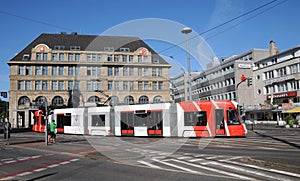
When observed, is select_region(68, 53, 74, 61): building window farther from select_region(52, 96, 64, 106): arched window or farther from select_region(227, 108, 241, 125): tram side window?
select_region(227, 108, 241, 125): tram side window

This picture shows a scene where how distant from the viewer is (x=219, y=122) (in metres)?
20.3

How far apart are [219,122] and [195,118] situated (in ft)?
5.66

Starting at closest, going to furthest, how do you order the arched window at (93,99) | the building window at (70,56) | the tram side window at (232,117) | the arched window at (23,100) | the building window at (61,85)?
the tram side window at (232,117) < the arched window at (93,99) < the arched window at (23,100) < the building window at (61,85) < the building window at (70,56)

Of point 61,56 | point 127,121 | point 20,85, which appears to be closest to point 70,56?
point 61,56

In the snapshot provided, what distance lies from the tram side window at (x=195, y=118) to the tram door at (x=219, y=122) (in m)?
0.86

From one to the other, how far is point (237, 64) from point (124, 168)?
52.7 m

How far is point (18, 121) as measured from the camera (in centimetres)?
6347

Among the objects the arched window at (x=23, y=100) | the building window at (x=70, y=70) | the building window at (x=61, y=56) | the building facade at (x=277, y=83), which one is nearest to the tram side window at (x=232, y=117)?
the building facade at (x=277, y=83)

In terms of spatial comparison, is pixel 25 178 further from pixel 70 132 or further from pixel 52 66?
pixel 52 66

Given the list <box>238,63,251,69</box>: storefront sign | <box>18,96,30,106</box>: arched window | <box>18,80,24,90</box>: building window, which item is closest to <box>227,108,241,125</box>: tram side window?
<box>238,63,251,69</box>: storefront sign

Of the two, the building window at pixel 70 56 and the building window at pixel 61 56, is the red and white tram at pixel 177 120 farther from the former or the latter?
the building window at pixel 61 56

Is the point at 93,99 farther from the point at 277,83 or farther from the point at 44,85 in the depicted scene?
the point at 44,85

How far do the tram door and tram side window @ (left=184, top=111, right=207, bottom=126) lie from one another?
86 cm

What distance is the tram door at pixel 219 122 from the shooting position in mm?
20156
